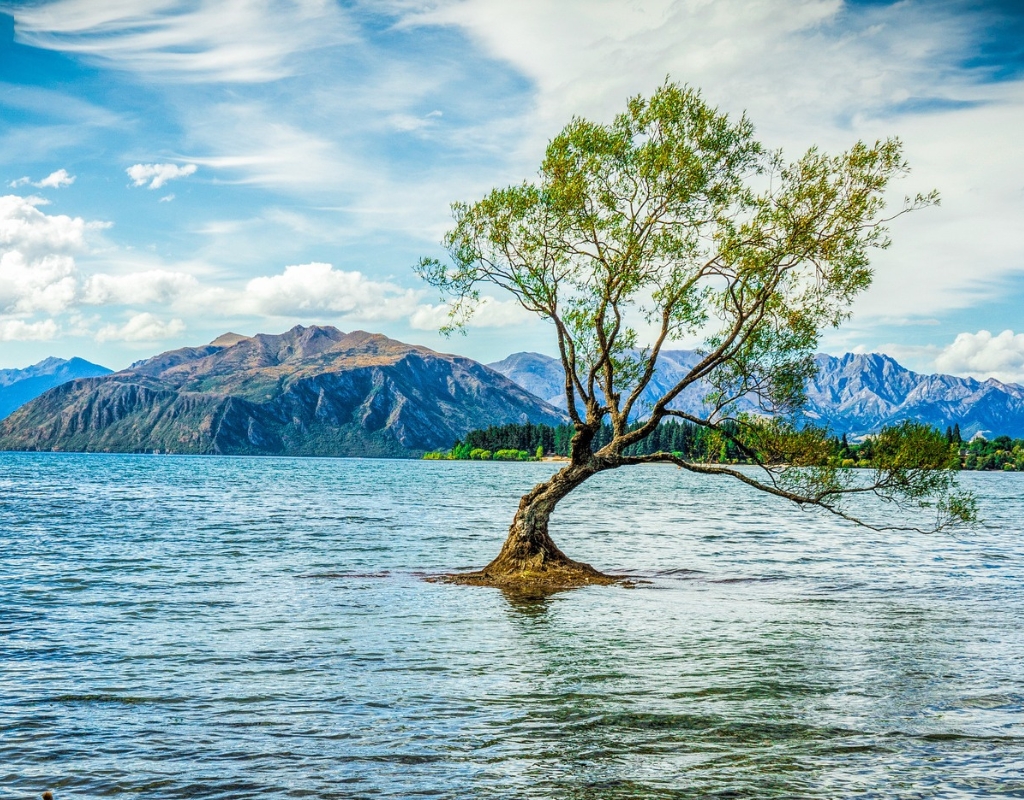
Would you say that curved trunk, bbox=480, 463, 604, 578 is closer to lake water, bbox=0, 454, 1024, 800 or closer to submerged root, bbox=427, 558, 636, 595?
submerged root, bbox=427, 558, 636, 595

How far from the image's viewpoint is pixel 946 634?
27016 millimetres

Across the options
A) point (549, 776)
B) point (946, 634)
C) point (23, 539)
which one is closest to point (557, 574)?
point (946, 634)

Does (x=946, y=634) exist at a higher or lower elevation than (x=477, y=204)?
lower

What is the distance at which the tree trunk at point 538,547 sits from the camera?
36250 millimetres

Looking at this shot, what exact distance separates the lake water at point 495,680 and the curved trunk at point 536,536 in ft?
9.63

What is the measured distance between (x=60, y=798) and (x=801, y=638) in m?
20.5

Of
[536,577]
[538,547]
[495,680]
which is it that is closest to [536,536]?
[538,547]

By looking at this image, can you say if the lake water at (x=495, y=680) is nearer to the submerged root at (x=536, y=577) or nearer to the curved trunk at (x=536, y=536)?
the submerged root at (x=536, y=577)

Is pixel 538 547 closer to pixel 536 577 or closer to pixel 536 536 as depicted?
pixel 536 536

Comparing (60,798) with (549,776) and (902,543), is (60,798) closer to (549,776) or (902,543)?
(549,776)

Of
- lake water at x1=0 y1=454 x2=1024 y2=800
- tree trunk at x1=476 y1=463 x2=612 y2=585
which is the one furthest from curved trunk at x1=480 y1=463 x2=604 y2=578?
lake water at x1=0 y1=454 x2=1024 y2=800

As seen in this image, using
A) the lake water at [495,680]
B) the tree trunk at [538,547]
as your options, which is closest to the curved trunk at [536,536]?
the tree trunk at [538,547]

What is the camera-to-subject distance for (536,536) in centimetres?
3684

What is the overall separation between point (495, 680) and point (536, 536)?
650 inches
